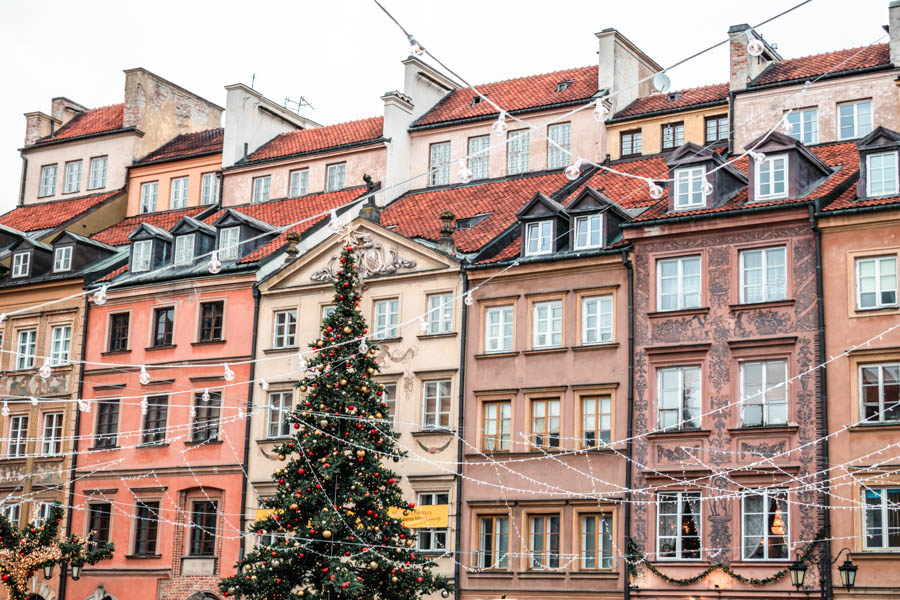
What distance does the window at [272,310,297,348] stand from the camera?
41438mm

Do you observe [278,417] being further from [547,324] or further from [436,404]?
[547,324]

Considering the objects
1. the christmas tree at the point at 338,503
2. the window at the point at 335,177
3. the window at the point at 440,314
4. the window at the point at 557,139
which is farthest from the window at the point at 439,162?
the christmas tree at the point at 338,503

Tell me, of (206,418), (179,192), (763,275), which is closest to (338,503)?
(763,275)

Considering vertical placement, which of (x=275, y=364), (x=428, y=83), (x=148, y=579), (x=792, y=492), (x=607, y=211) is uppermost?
(x=428, y=83)

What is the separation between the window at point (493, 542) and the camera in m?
36.0

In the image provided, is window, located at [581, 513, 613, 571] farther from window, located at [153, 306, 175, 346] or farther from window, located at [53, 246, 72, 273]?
window, located at [53, 246, 72, 273]

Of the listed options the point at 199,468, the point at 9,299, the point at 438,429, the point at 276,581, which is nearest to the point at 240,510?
the point at 199,468

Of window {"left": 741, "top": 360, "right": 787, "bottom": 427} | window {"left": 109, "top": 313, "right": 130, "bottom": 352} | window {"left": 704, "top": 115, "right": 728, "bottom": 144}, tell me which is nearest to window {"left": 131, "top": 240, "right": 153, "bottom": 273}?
window {"left": 109, "top": 313, "right": 130, "bottom": 352}

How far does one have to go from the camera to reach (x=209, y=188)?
50.4 meters

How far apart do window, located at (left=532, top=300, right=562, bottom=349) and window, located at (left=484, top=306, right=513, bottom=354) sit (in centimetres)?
77

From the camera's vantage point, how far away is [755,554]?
32094 mm

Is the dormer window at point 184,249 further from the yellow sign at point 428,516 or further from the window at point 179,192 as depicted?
the yellow sign at point 428,516

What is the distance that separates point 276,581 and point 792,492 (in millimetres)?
11339

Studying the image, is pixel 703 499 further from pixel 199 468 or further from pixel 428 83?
pixel 428 83
